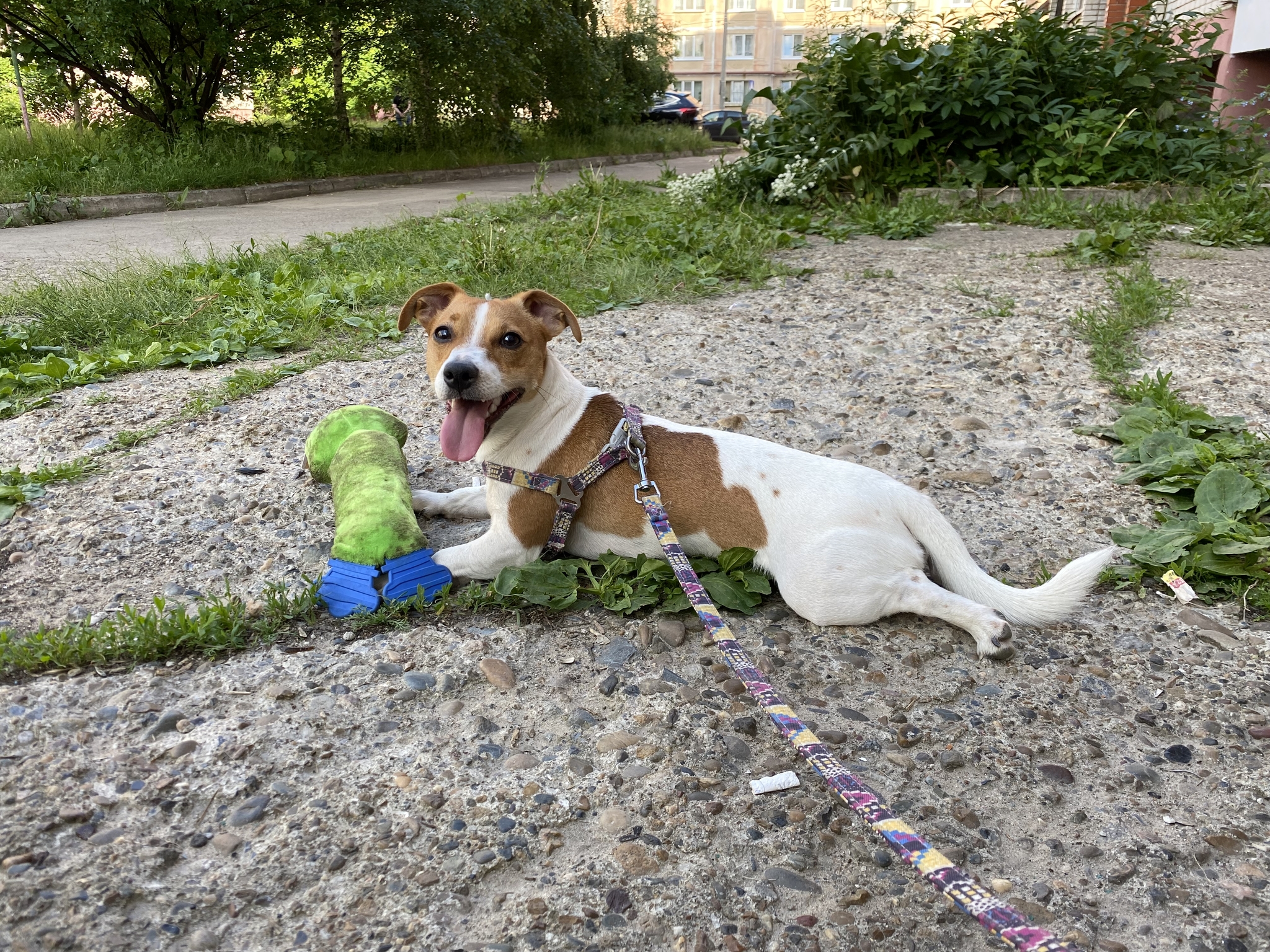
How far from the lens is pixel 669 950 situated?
178 centimetres

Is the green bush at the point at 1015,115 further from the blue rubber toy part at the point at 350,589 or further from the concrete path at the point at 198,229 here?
the blue rubber toy part at the point at 350,589

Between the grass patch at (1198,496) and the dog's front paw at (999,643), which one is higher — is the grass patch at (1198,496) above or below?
above

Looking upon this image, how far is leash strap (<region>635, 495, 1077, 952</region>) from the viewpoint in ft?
4.83

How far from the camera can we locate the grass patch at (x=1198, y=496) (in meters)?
2.94

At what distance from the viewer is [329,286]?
6.19m

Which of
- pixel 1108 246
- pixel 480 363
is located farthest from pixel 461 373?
pixel 1108 246

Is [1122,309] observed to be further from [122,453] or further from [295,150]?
[295,150]

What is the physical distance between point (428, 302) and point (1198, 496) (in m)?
2.99

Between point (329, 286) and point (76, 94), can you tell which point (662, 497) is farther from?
point (76, 94)

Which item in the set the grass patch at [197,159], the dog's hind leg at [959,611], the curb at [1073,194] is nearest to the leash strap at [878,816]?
the dog's hind leg at [959,611]

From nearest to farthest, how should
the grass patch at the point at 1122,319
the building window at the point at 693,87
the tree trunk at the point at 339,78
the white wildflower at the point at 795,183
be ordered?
the grass patch at the point at 1122,319
the white wildflower at the point at 795,183
the tree trunk at the point at 339,78
the building window at the point at 693,87

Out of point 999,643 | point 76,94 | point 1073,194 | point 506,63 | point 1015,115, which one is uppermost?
point 506,63

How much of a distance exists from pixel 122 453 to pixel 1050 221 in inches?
276

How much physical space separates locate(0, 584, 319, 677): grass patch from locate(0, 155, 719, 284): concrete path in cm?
515
